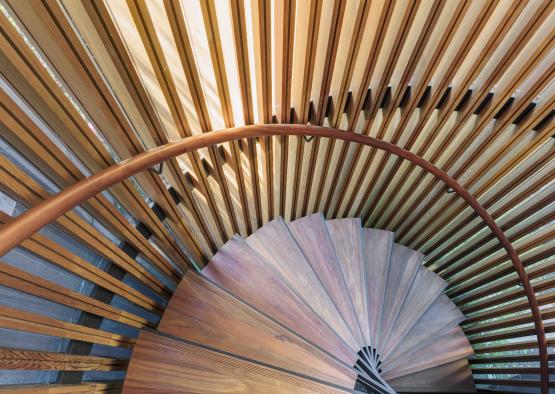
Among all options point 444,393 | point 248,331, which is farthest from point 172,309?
point 444,393

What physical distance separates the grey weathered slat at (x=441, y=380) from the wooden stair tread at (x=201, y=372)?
218 centimetres

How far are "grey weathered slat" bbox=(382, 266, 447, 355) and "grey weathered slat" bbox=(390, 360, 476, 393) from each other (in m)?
0.55

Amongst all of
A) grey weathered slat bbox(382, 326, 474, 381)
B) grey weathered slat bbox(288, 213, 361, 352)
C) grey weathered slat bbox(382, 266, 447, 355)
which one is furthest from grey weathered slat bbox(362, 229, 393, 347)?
grey weathered slat bbox(382, 326, 474, 381)

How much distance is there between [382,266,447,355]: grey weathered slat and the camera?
3111 mm

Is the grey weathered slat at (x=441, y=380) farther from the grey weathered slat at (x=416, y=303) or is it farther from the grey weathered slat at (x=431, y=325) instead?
the grey weathered slat at (x=416, y=303)

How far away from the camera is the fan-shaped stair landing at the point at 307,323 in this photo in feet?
5.47

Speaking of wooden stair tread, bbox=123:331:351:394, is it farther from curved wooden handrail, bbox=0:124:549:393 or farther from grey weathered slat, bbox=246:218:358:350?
curved wooden handrail, bbox=0:124:549:393

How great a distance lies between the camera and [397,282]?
3.34 meters

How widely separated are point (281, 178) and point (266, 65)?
40.7 inches

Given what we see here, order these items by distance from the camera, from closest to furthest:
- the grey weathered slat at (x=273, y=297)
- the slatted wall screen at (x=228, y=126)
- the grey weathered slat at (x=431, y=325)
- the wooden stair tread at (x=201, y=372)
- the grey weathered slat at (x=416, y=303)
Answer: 1. the slatted wall screen at (x=228, y=126)
2. the wooden stair tread at (x=201, y=372)
3. the grey weathered slat at (x=273, y=297)
4. the grey weathered slat at (x=416, y=303)
5. the grey weathered slat at (x=431, y=325)

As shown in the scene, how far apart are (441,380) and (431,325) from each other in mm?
587

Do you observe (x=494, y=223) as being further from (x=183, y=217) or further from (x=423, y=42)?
(x=183, y=217)

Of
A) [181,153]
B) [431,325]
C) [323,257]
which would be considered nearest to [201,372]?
[181,153]

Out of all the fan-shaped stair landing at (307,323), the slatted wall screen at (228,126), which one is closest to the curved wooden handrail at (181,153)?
the slatted wall screen at (228,126)
